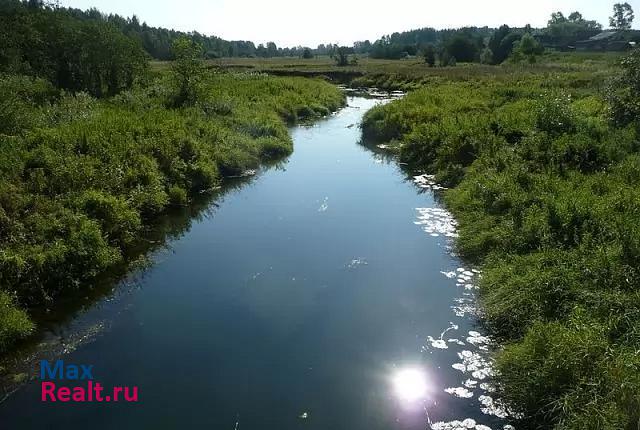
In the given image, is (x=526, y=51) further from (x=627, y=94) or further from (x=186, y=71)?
(x=186, y=71)

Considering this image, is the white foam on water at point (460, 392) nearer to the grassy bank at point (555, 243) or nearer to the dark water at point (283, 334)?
the dark water at point (283, 334)

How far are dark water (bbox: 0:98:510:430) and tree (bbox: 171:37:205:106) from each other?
15.4 m

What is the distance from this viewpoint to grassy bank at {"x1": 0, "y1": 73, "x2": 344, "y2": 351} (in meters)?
10.7

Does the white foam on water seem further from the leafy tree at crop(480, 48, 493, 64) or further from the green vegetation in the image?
the leafy tree at crop(480, 48, 493, 64)

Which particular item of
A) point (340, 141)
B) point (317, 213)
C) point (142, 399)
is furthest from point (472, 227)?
point (340, 141)

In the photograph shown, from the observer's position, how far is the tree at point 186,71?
2917 cm

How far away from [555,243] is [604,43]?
404ft

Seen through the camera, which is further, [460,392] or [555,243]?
[555,243]

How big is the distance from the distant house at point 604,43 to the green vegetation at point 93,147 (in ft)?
327

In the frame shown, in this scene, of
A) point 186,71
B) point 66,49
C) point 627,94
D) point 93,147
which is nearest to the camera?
point 93,147

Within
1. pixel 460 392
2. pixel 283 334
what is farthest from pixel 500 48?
pixel 460 392

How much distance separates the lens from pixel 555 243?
10898mm

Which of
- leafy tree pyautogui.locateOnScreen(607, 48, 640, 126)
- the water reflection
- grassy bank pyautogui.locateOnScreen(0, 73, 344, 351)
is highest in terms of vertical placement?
leafy tree pyautogui.locateOnScreen(607, 48, 640, 126)

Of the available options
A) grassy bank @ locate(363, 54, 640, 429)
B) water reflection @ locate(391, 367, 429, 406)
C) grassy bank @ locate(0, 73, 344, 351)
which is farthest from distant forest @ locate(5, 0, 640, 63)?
water reflection @ locate(391, 367, 429, 406)
